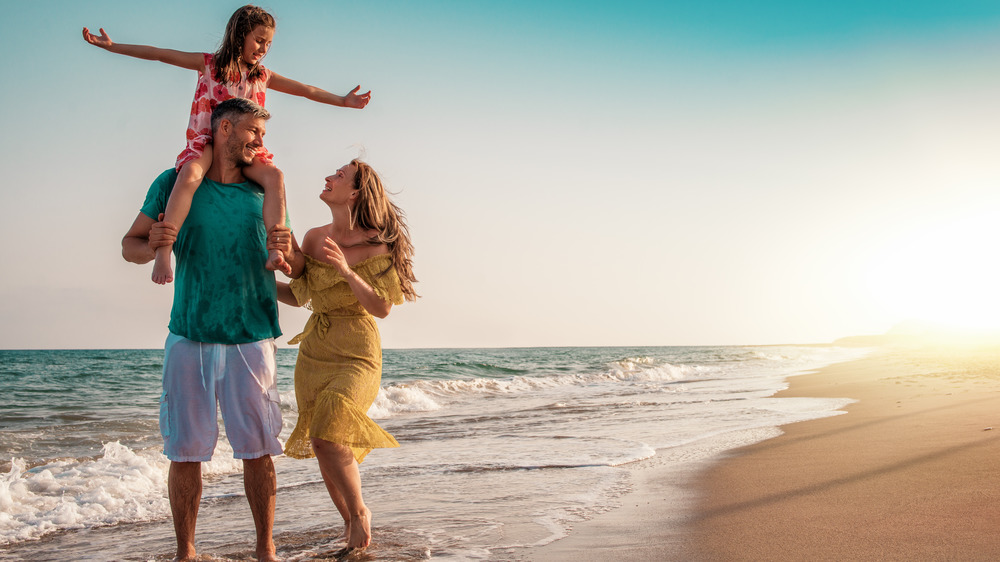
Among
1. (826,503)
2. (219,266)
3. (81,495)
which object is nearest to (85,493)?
(81,495)

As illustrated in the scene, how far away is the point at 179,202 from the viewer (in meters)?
2.83

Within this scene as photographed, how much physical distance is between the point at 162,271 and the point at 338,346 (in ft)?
2.92

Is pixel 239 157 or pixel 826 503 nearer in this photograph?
pixel 239 157

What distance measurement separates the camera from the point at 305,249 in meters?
3.53

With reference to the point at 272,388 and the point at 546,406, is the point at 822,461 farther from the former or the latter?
the point at 546,406

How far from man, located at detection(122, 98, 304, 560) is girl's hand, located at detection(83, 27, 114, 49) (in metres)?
0.67

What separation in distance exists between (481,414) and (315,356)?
816 cm

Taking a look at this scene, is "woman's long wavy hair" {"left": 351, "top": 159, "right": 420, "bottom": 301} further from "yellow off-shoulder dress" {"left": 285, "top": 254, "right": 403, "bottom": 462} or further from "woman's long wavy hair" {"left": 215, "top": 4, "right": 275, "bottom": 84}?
"woman's long wavy hair" {"left": 215, "top": 4, "right": 275, "bottom": 84}

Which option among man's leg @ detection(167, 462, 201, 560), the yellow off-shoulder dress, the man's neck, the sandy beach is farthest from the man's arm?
the sandy beach

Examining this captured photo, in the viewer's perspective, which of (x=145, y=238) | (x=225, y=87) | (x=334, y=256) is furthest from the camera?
(x=225, y=87)

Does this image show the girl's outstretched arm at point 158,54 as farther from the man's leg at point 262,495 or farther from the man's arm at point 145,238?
the man's leg at point 262,495

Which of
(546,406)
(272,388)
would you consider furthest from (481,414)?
(272,388)

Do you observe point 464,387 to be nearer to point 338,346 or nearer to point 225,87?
point 338,346

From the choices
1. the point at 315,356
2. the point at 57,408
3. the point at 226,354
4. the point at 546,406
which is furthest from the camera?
the point at 57,408
